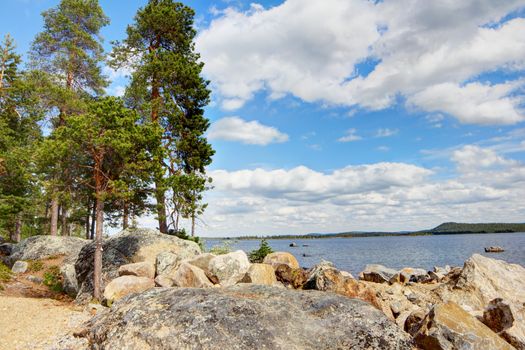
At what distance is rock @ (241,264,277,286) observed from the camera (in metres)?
13.6

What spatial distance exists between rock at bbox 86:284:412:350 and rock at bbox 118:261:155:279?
9005 millimetres

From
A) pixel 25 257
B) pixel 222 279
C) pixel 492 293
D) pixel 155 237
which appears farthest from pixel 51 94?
pixel 492 293

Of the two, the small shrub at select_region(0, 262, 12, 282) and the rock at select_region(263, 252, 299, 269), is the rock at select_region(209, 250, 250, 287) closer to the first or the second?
the rock at select_region(263, 252, 299, 269)

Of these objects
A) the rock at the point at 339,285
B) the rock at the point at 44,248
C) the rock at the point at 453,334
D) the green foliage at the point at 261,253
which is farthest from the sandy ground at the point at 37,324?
the green foliage at the point at 261,253

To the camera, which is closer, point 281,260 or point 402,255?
point 281,260

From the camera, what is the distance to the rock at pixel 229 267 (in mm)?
14727

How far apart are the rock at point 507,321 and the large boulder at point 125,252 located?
42.5ft

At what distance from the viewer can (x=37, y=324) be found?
489 inches

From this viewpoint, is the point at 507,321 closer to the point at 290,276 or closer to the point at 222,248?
the point at 290,276

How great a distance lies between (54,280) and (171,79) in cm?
1448

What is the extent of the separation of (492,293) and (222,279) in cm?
1159

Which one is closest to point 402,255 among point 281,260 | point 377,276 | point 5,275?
point 377,276

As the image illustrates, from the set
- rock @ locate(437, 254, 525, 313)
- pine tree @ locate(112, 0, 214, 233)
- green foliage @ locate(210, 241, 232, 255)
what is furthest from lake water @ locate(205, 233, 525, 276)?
rock @ locate(437, 254, 525, 313)

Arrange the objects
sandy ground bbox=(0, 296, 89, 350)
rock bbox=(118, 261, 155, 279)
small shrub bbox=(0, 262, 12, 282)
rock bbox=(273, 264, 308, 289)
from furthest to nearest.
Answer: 1. small shrub bbox=(0, 262, 12, 282)
2. rock bbox=(118, 261, 155, 279)
3. rock bbox=(273, 264, 308, 289)
4. sandy ground bbox=(0, 296, 89, 350)
